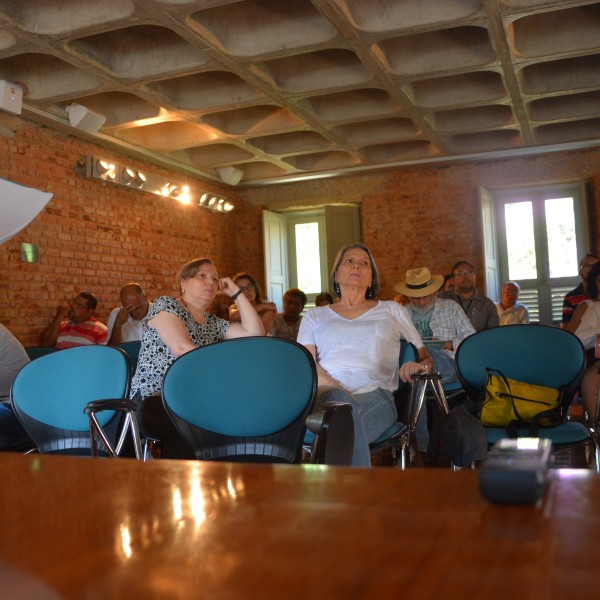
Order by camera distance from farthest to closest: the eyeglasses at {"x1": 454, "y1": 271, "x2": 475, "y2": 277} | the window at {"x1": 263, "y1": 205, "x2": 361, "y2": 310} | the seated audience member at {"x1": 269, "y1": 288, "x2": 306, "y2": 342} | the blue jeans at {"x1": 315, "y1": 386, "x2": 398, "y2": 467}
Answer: the window at {"x1": 263, "y1": 205, "x2": 361, "y2": 310} → the seated audience member at {"x1": 269, "y1": 288, "x2": 306, "y2": 342} → the eyeglasses at {"x1": 454, "y1": 271, "x2": 475, "y2": 277} → the blue jeans at {"x1": 315, "y1": 386, "x2": 398, "y2": 467}

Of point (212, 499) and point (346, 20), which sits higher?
point (346, 20)

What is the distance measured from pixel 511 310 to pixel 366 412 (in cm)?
608

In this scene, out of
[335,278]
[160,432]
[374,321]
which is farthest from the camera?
[335,278]

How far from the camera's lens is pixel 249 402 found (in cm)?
238

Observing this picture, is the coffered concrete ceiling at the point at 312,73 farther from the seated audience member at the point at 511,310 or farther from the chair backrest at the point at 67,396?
the chair backrest at the point at 67,396

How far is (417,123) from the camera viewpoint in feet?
29.0

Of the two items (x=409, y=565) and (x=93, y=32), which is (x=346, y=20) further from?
(x=409, y=565)

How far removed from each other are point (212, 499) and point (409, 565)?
23cm

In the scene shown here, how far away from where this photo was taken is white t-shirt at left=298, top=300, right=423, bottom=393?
11.4ft

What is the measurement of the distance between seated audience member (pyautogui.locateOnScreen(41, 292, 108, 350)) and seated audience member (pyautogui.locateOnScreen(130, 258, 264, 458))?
4.13 meters

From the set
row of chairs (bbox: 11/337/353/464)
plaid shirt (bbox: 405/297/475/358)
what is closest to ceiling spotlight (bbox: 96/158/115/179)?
plaid shirt (bbox: 405/297/475/358)

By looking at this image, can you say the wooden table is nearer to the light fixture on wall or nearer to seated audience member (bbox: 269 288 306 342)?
seated audience member (bbox: 269 288 306 342)

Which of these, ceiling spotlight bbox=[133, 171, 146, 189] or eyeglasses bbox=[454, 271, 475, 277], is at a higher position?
Answer: ceiling spotlight bbox=[133, 171, 146, 189]

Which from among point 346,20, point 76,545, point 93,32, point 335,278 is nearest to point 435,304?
point 335,278
